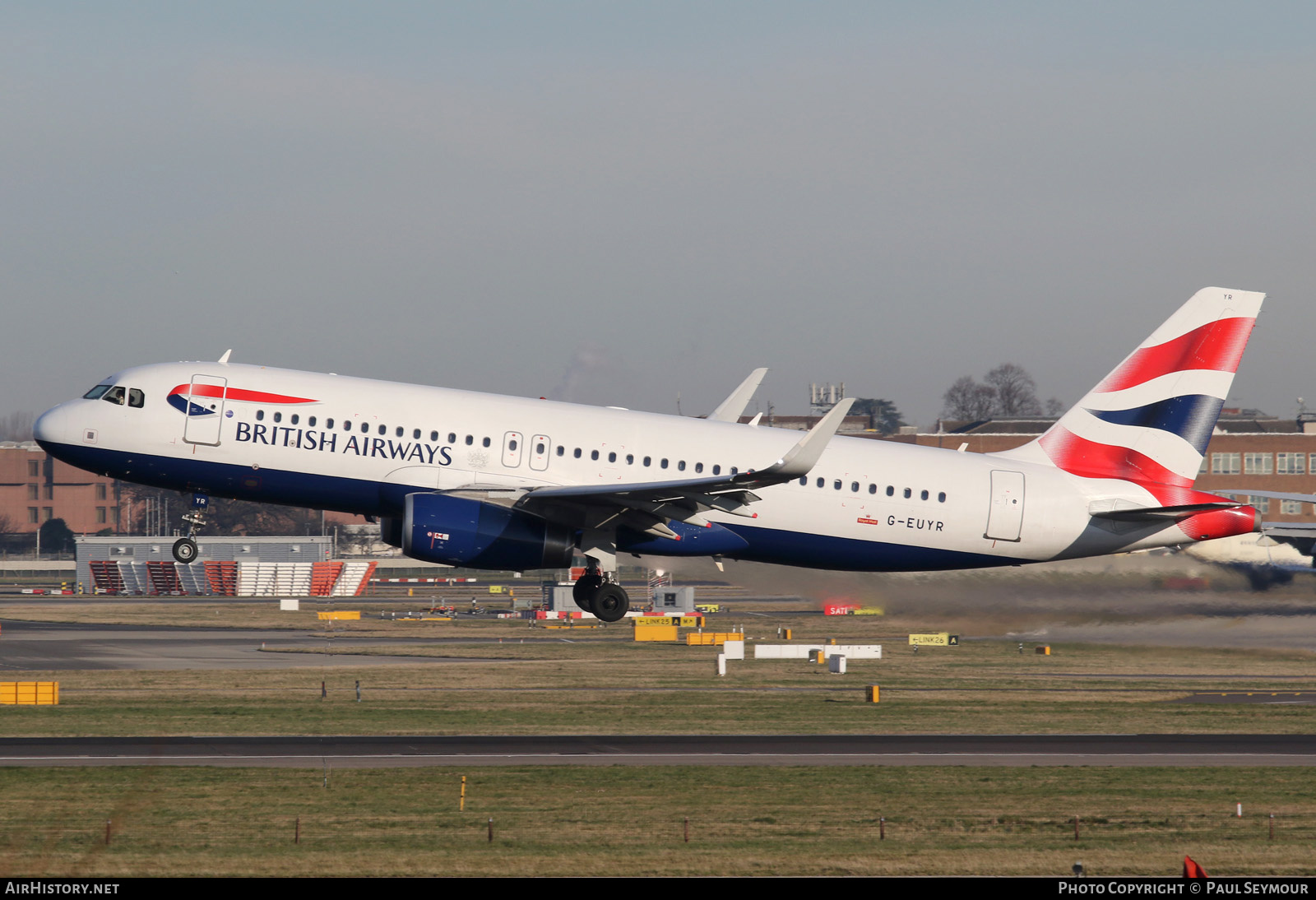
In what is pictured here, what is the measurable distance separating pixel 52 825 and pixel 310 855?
6.65m

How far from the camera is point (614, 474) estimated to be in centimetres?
3772

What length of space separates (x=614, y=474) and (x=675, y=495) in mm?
2939

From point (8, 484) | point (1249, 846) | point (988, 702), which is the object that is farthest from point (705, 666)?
point (8, 484)

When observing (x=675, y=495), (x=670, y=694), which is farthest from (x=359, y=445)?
(x=670, y=694)

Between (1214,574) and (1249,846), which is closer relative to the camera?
(1249,846)

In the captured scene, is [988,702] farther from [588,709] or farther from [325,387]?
[325,387]

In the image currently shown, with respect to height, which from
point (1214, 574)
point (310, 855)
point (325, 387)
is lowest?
point (310, 855)

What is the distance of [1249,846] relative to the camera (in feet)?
98.1

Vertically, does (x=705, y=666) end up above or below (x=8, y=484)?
below

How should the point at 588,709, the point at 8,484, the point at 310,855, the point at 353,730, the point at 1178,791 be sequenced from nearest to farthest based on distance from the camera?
the point at 310,855 → the point at 1178,791 → the point at 353,730 → the point at 588,709 → the point at 8,484

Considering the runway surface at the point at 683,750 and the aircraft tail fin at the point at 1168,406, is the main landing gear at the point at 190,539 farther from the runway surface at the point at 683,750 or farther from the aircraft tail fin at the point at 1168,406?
the aircraft tail fin at the point at 1168,406

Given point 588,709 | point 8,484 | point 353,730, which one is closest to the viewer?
point 353,730

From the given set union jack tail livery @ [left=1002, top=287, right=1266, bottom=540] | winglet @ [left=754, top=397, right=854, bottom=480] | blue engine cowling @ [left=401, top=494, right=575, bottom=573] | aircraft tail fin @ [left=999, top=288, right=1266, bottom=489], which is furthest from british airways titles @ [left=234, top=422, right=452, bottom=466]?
union jack tail livery @ [left=1002, top=287, right=1266, bottom=540]

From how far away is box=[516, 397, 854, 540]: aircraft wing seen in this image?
33.1m
